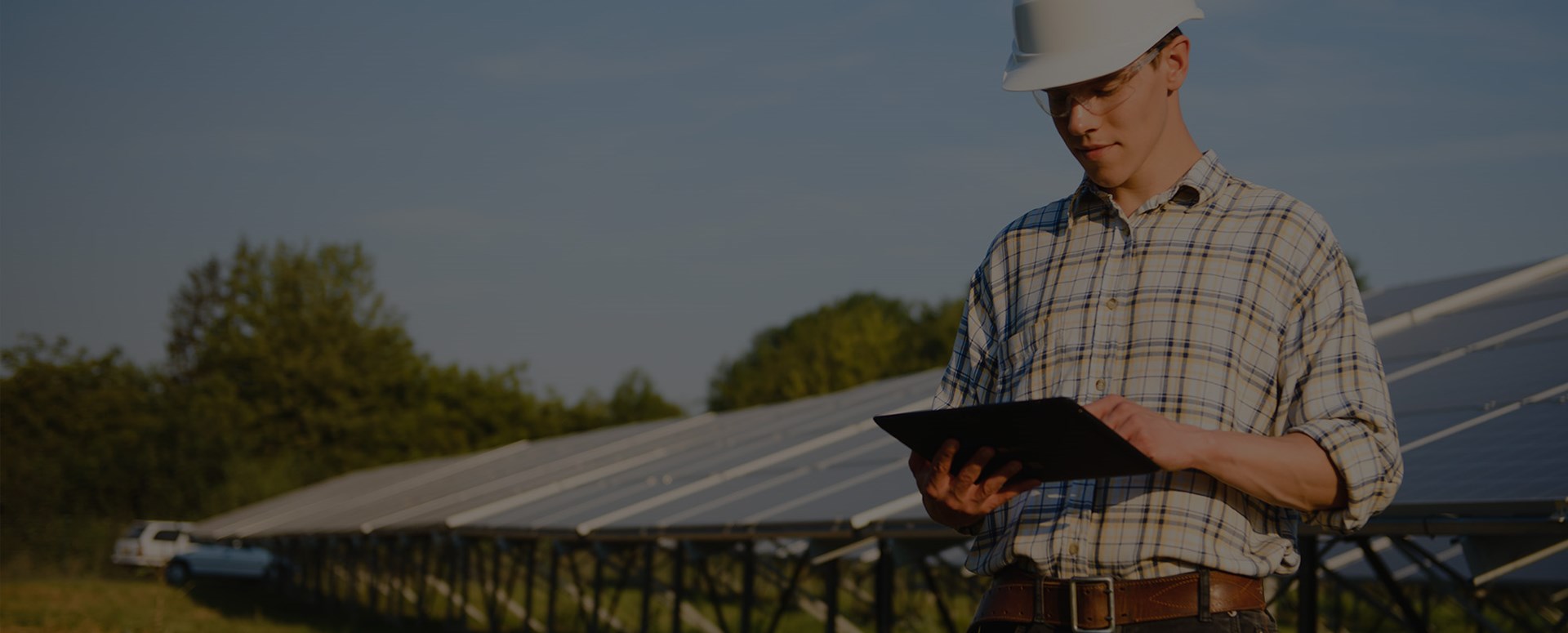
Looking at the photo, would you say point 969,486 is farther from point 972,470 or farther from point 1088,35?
point 1088,35

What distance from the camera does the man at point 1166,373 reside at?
2.18m

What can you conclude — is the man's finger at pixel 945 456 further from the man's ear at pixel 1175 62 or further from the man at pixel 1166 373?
the man's ear at pixel 1175 62

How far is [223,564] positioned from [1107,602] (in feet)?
111

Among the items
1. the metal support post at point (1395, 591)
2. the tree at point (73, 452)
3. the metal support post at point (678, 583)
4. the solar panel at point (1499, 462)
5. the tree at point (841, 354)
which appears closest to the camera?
the solar panel at point (1499, 462)

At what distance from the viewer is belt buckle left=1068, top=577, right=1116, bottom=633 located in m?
2.22

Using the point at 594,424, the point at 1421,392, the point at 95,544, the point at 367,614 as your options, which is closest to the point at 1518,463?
the point at 1421,392

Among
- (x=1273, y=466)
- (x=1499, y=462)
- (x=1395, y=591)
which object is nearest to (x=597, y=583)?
(x=1395, y=591)

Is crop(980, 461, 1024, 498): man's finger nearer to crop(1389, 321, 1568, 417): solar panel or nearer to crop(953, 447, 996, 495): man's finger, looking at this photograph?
crop(953, 447, 996, 495): man's finger

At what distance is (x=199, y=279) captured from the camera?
2418 inches

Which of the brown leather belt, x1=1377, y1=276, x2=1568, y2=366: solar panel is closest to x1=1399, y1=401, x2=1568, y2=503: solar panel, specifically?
x1=1377, y1=276, x2=1568, y2=366: solar panel

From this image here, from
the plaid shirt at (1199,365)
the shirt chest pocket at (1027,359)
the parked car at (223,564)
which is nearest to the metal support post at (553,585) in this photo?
the shirt chest pocket at (1027,359)

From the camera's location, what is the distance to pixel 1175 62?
2.39m

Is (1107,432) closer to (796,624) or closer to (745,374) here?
(796,624)

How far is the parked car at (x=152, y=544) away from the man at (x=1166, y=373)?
32352mm
